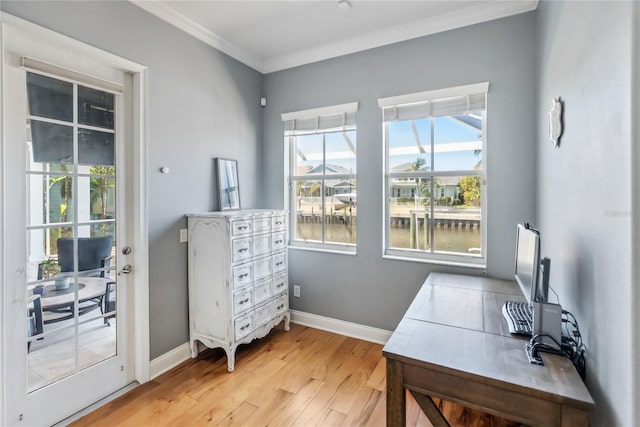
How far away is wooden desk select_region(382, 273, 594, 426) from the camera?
108 cm

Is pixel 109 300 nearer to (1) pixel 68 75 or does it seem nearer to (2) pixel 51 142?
(2) pixel 51 142

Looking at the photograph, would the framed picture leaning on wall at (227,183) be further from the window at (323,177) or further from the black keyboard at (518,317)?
the black keyboard at (518,317)

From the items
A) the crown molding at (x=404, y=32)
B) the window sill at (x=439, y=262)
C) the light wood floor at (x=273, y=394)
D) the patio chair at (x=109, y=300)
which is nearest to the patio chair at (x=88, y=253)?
the patio chair at (x=109, y=300)

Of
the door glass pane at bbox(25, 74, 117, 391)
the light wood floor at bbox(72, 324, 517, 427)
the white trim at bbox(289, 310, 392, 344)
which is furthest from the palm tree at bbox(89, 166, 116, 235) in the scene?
the white trim at bbox(289, 310, 392, 344)

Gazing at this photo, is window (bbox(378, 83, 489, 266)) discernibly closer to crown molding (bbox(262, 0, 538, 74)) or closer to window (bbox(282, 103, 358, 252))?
window (bbox(282, 103, 358, 252))

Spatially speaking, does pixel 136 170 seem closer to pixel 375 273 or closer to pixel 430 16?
pixel 375 273

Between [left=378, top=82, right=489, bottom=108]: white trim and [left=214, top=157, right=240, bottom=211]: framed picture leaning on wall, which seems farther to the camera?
[left=214, top=157, right=240, bottom=211]: framed picture leaning on wall

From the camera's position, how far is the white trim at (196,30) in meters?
2.26

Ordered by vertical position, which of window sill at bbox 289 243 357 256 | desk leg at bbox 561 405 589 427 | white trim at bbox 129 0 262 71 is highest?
white trim at bbox 129 0 262 71

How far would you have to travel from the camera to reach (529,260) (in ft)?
4.84

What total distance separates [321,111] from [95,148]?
1975 mm

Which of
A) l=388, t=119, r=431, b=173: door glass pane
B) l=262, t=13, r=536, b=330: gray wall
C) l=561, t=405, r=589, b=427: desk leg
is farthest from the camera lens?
l=388, t=119, r=431, b=173: door glass pane

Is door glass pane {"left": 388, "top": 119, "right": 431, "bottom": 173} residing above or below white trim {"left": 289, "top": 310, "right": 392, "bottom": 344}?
above

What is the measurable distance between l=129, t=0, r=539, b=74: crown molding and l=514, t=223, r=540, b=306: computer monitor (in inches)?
69.5
